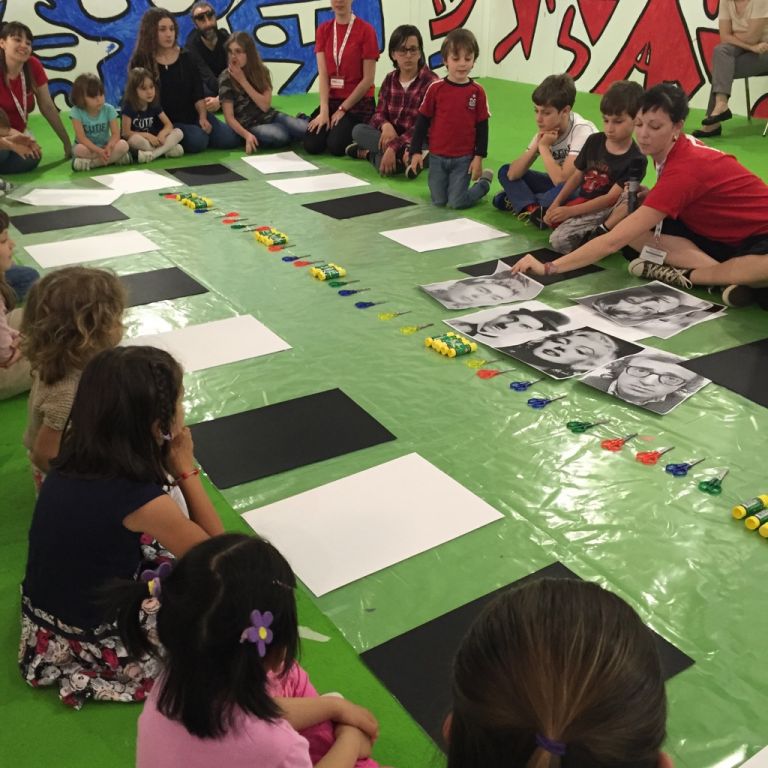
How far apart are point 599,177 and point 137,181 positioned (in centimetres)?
273

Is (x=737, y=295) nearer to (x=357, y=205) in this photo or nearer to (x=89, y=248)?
(x=357, y=205)

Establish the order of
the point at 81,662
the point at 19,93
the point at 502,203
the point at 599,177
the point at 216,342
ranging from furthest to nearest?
the point at 19,93 < the point at 502,203 < the point at 599,177 < the point at 216,342 < the point at 81,662

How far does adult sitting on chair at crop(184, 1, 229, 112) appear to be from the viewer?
582cm

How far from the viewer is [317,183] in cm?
482

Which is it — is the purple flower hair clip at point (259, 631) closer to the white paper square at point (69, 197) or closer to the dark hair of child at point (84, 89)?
the white paper square at point (69, 197)

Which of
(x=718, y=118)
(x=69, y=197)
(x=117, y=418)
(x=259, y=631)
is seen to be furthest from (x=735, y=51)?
(x=259, y=631)

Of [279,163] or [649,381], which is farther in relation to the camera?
[279,163]

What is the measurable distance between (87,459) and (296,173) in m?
3.96

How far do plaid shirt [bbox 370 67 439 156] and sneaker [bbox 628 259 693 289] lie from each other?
1.95m

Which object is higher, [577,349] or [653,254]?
[653,254]

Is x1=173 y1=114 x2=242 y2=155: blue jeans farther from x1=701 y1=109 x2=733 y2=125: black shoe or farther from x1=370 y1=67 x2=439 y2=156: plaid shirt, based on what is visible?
x1=701 y1=109 x2=733 y2=125: black shoe

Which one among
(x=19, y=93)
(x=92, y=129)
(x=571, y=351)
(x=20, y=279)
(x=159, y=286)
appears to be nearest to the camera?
(x=571, y=351)

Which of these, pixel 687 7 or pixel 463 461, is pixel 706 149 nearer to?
pixel 463 461

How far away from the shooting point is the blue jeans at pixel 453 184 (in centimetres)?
434
